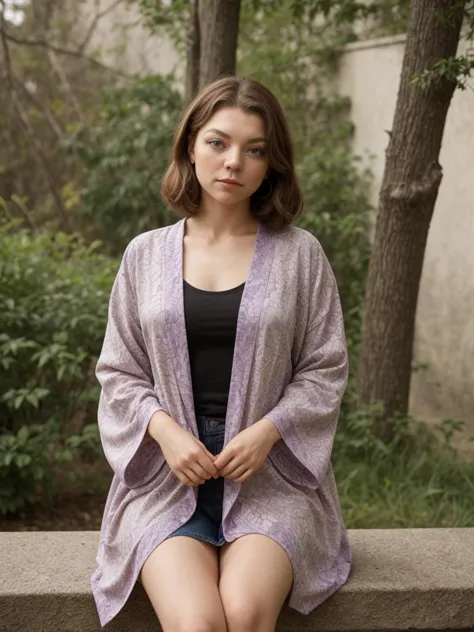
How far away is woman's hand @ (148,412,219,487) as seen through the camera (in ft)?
7.90

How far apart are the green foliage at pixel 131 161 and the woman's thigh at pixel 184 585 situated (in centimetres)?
458

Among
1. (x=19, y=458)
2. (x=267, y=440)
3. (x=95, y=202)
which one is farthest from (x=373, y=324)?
(x=95, y=202)

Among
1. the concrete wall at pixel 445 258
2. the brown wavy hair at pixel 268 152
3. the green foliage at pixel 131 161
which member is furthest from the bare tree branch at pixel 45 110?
the brown wavy hair at pixel 268 152

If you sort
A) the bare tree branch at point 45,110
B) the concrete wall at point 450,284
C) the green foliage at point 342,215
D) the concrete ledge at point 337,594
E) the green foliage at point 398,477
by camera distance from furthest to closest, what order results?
the bare tree branch at point 45,110
the green foliage at point 342,215
the concrete wall at point 450,284
the green foliage at point 398,477
the concrete ledge at point 337,594

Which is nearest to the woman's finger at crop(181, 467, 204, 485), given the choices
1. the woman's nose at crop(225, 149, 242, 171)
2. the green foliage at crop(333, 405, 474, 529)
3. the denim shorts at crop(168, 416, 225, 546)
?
the denim shorts at crop(168, 416, 225, 546)

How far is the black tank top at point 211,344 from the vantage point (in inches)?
101

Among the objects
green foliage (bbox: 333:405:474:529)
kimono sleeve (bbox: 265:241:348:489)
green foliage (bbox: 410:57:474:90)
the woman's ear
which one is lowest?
green foliage (bbox: 333:405:474:529)

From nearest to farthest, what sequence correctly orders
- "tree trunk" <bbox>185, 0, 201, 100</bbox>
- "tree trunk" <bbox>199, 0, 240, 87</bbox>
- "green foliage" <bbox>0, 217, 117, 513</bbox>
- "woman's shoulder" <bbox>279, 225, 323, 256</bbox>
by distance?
"woman's shoulder" <bbox>279, 225, 323, 256</bbox>
"green foliage" <bbox>0, 217, 117, 513</bbox>
"tree trunk" <bbox>199, 0, 240, 87</bbox>
"tree trunk" <bbox>185, 0, 201, 100</bbox>

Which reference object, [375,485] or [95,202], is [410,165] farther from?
[95,202]

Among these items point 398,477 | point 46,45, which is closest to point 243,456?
point 398,477

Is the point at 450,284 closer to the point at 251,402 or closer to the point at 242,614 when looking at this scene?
the point at 251,402

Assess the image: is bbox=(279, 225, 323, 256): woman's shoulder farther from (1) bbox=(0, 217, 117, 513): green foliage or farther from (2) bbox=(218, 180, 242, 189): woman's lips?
(1) bbox=(0, 217, 117, 513): green foliage

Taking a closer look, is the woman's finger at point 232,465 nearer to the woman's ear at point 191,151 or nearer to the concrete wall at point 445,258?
the woman's ear at point 191,151

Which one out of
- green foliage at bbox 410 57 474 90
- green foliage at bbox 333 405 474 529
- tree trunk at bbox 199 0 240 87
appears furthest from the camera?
tree trunk at bbox 199 0 240 87
